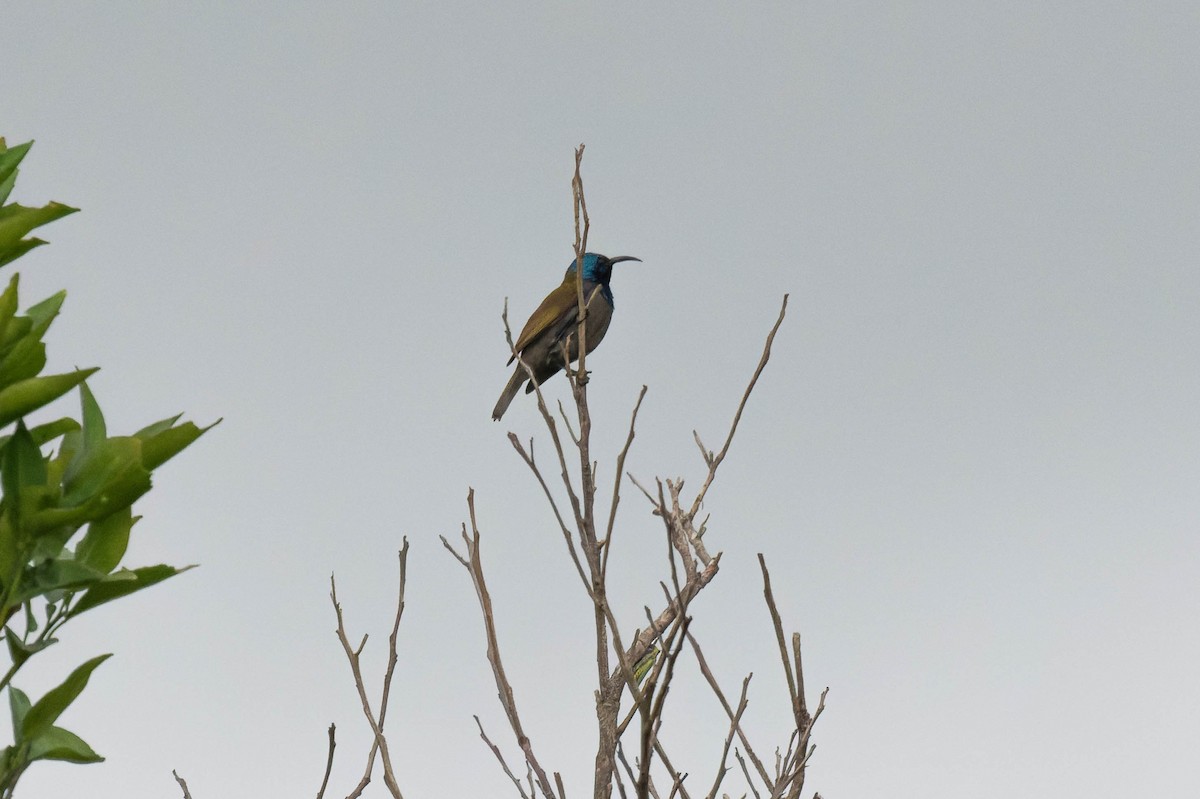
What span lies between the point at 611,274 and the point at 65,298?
358 inches

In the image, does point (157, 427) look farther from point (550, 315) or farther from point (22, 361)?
point (550, 315)

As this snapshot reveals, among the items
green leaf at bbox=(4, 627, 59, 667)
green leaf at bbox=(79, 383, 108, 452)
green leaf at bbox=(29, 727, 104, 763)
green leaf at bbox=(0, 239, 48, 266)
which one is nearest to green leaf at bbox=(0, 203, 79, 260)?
green leaf at bbox=(0, 239, 48, 266)

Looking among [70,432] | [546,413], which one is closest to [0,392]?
[70,432]

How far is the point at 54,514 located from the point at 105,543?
0.10 metres

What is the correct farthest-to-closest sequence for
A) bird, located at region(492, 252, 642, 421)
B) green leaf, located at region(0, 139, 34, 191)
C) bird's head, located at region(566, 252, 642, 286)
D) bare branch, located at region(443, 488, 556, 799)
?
bird's head, located at region(566, 252, 642, 286) → bird, located at region(492, 252, 642, 421) → bare branch, located at region(443, 488, 556, 799) → green leaf, located at region(0, 139, 34, 191)

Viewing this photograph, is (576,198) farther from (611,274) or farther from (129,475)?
(611,274)

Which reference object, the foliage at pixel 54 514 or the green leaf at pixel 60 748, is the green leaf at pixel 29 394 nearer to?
the foliage at pixel 54 514

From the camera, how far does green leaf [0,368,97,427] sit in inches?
52.1

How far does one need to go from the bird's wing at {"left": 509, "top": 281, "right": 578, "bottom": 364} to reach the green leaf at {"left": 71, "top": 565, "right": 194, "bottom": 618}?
7341 mm

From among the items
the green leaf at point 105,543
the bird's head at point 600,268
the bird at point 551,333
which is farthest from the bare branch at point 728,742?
the bird's head at point 600,268

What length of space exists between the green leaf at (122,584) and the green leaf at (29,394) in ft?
0.70

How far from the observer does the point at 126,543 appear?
1403 mm

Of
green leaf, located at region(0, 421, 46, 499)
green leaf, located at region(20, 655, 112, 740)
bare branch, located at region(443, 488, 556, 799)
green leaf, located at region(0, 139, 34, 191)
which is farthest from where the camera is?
bare branch, located at region(443, 488, 556, 799)

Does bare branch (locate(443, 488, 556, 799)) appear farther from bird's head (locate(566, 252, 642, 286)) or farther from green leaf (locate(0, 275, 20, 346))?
bird's head (locate(566, 252, 642, 286))
